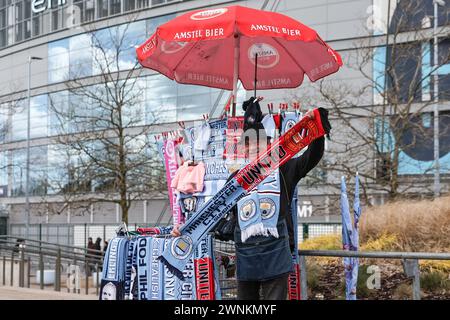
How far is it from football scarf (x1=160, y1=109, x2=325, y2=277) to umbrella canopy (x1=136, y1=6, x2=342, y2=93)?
42.7 inches

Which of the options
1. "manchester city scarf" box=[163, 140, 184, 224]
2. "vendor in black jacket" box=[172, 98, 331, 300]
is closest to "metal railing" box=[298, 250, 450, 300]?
"vendor in black jacket" box=[172, 98, 331, 300]

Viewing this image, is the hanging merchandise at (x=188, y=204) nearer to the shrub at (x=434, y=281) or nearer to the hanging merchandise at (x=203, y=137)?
the hanging merchandise at (x=203, y=137)

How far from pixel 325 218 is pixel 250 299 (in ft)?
91.5

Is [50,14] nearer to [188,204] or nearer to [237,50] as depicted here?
[237,50]

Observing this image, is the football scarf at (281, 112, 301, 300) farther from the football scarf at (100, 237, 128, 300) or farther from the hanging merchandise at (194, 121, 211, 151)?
the football scarf at (100, 237, 128, 300)

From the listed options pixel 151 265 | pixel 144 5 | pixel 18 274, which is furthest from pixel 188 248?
pixel 144 5

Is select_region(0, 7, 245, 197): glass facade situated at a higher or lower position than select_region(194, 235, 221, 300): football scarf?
higher

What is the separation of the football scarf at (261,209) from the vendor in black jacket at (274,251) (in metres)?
0.03

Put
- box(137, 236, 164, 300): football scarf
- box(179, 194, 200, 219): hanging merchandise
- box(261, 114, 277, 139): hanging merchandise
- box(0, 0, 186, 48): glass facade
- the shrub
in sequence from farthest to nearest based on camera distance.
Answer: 1. box(0, 0, 186, 48): glass facade
2. the shrub
3. box(179, 194, 200, 219): hanging merchandise
4. box(261, 114, 277, 139): hanging merchandise
5. box(137, 236, 164, 300): football scarf

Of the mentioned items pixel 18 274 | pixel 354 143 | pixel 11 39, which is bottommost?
pixel 18 274

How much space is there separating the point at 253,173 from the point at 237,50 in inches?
80.7

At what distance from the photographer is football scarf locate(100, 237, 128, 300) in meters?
5.49

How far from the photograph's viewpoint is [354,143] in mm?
20812
